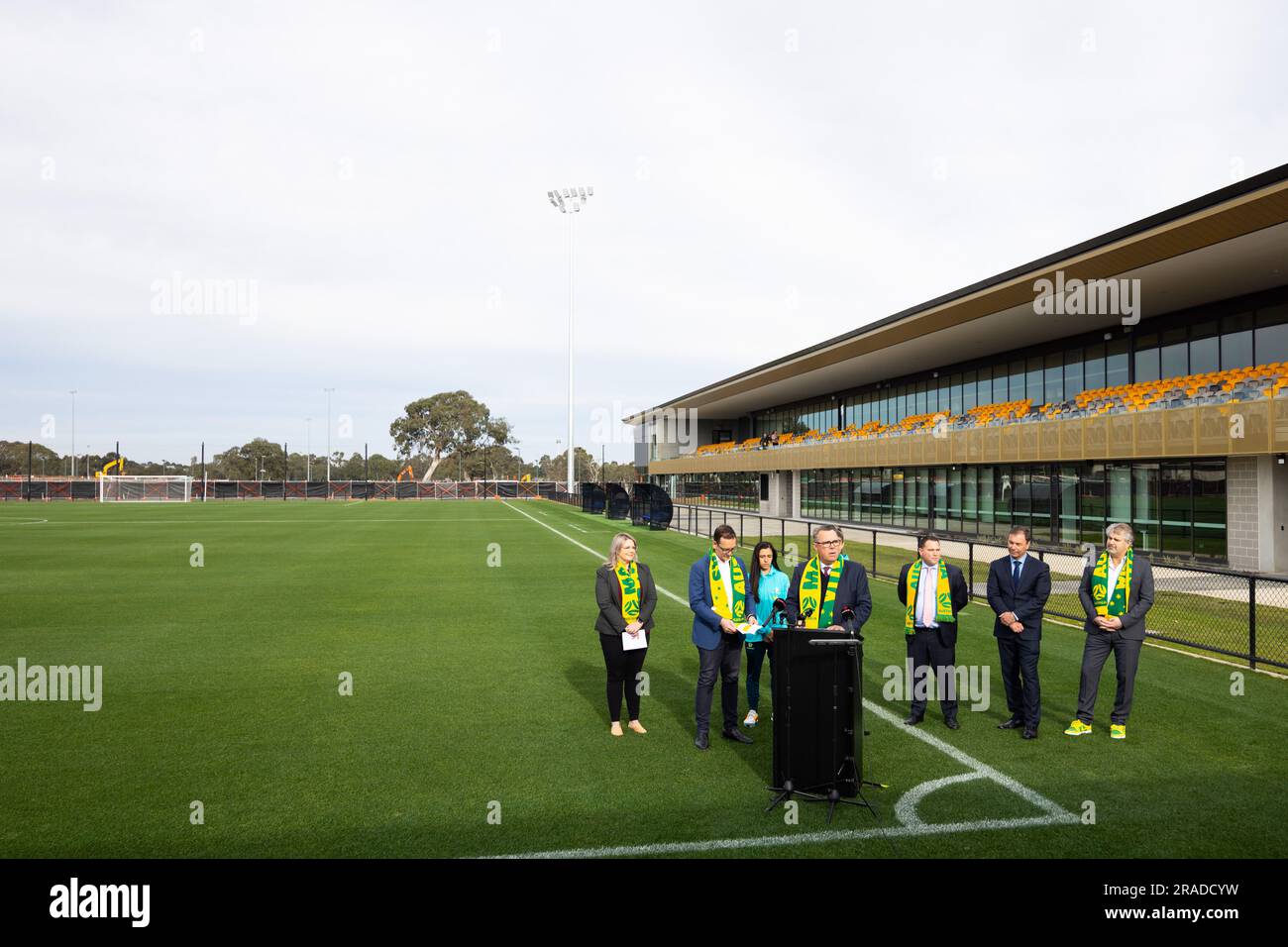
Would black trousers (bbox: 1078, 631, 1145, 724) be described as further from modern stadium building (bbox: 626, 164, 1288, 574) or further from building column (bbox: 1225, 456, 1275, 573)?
building column (bbox: 1225, 456, 1275, 573)

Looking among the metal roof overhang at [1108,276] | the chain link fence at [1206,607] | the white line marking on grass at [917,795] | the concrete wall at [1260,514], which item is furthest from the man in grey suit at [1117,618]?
the concrete wall at [1260,514]

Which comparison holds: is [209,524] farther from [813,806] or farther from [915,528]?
[813,806]

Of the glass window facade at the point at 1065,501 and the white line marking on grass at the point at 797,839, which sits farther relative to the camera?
the glass window facade at the point at 1065,501

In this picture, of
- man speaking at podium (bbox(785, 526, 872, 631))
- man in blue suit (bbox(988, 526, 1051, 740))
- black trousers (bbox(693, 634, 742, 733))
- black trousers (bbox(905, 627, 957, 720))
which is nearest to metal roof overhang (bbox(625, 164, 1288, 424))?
man in blue suit (bbox(988, 526, 1051, 740))

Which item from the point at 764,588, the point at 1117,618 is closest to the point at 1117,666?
the point at 1117,618

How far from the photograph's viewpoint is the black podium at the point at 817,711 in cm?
562

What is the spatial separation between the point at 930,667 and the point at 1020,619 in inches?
36.7

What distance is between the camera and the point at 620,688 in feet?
23.5

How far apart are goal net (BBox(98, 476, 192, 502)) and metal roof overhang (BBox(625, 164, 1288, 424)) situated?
6347cm

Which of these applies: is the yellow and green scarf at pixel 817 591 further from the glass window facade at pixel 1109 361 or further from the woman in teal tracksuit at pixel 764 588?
the glass window facade at pixel 1109 361

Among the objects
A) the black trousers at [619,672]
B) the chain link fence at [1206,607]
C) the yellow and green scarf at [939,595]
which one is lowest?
the chain link fence at [1206,607]

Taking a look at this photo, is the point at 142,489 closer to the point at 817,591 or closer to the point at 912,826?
the point at 817,591

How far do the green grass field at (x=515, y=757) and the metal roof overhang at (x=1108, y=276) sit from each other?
11.1 metres
